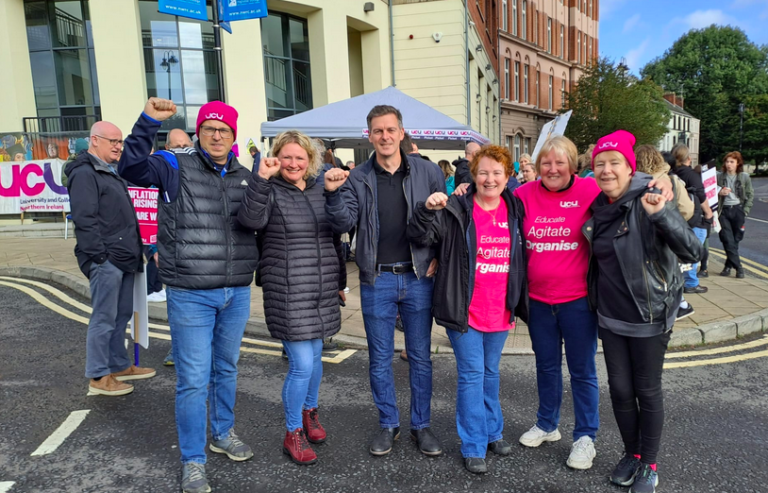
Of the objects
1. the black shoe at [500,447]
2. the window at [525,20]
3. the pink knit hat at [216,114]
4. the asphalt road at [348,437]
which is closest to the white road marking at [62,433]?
the asphalt road at [348,437]

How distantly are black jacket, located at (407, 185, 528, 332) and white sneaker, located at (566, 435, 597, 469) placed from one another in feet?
2.88

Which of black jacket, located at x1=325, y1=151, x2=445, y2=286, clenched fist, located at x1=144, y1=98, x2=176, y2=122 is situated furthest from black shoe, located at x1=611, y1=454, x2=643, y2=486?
clenched fist, located at x1=144, y1=98, x2=176, y2=122

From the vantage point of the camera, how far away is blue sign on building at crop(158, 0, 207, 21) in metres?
6.50

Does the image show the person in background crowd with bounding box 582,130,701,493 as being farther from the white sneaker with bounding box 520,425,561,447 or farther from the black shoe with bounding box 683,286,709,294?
the black shoe with bounding box 683,286,709,294

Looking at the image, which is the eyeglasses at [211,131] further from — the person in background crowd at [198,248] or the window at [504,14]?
the window at [504,14]

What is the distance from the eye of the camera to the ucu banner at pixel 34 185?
47.0ft

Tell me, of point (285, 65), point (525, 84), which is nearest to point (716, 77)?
point (525, 84)

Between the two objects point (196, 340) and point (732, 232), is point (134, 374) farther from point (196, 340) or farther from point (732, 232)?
point (732, 232)

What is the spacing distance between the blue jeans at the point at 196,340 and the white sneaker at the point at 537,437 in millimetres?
1877

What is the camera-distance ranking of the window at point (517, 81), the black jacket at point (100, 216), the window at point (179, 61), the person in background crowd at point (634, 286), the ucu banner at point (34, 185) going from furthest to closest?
1. the window at point (517, 81)
2. the window at point (179, 61)
3. the ucu banner at point (34, 185)
4. the black jacket at point (100, 216)
5. the person in background crowd at point (634, 286)

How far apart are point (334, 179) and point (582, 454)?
2087mm

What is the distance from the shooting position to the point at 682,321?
5.62 metres

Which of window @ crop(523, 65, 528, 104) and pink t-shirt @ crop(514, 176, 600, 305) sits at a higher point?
window @ crop(523, 65, 528, 104)

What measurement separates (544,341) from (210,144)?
2200 millimetres
